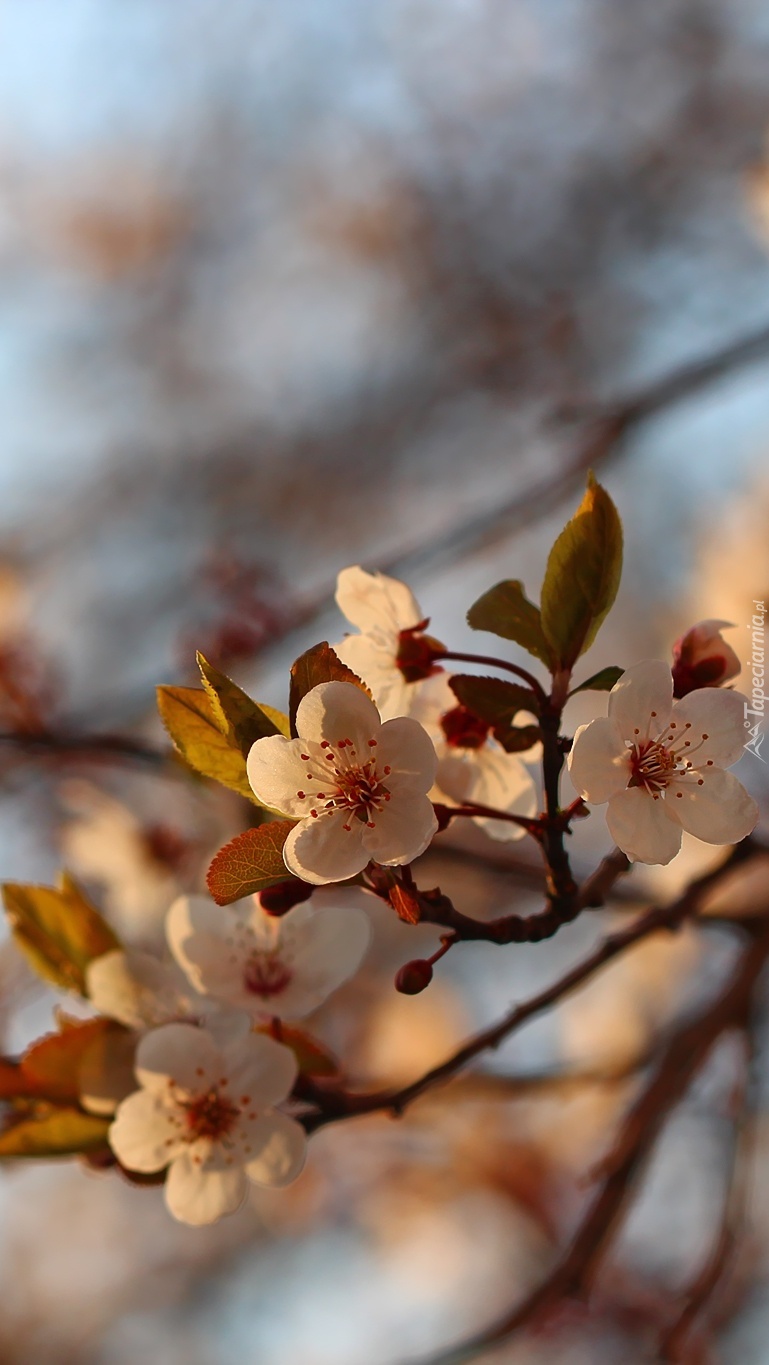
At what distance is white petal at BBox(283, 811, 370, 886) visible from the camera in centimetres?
60

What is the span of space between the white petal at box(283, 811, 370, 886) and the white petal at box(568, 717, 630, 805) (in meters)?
0.13

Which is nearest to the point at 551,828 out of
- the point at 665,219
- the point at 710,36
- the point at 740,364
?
the point at 740,364

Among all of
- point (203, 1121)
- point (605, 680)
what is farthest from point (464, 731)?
point (203, 1121)

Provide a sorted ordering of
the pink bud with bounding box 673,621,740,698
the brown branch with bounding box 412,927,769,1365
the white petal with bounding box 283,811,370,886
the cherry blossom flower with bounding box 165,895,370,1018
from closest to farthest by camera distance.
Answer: the white petal with bounding box 283,811,370,886 < the pink bud with bounding box 673,621,740,698 < the cherry blossom flower with bounding box 165,895,370,1018 < the brown branch with bounding box 412,927,769,1365

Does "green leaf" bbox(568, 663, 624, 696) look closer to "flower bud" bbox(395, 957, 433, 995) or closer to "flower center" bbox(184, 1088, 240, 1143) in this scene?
"flower bud" bbox(395, 957, 433, 995)

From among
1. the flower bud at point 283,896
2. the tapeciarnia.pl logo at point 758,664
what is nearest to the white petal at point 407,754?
the flower bud at point 283,896

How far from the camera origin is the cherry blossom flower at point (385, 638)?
767 mm

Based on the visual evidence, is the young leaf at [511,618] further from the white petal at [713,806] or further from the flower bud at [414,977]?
the flower bud at [414,977]

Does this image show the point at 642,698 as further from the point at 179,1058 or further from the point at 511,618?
the point at 179,1058

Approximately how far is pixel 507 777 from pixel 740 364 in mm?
1219

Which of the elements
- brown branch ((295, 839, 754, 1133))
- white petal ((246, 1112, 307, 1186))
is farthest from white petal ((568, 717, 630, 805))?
white petal ((246, 1112, 307, 1186))

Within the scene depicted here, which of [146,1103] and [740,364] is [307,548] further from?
[146,1103]

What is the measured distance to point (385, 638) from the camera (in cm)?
77

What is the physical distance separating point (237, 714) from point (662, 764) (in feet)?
0.87
